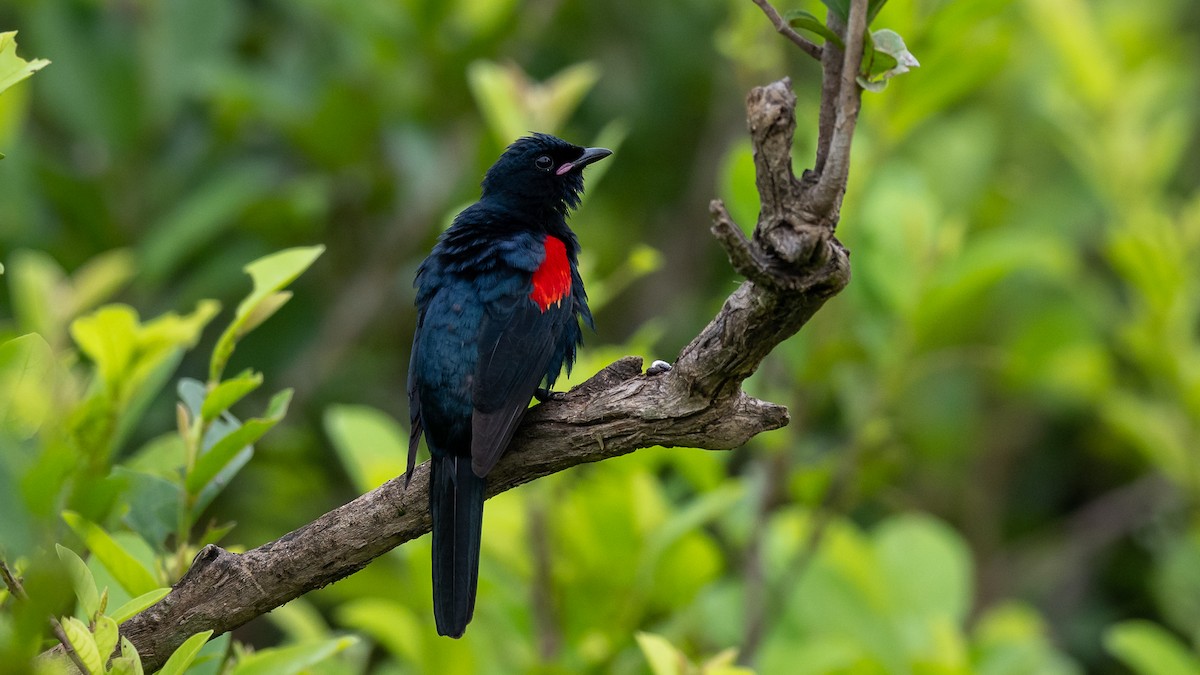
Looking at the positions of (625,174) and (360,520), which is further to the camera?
(625,174)

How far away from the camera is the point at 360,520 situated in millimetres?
2322

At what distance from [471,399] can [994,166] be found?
477 centimetres

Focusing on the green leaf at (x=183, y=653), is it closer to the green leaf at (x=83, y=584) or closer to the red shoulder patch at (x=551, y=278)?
the green leaf at (x=83, y=584)

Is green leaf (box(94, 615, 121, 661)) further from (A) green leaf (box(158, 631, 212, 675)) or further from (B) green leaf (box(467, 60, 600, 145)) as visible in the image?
(B) green leaf (box(467, 60, 600, 145))

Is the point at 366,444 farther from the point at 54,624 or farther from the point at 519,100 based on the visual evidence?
the point at 54,624

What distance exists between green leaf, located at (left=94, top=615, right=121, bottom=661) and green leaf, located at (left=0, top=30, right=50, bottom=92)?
893mm

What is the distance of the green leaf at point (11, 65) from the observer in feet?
6.84

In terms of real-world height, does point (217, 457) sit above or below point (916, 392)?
below

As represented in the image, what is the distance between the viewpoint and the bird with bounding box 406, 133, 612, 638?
264 centimetres

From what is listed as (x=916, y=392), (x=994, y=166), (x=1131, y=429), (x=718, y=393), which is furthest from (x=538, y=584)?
(x=994, y=166)

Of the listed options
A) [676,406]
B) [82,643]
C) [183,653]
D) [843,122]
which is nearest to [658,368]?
[676,406]

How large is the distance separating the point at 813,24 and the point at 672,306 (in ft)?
15.0

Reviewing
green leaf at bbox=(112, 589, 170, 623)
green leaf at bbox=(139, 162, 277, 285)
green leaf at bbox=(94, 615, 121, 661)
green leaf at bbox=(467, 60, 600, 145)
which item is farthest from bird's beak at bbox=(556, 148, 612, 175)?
green leaf at bbox=(94, 615, 121, 661)

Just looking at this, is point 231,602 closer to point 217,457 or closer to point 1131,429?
point 217,457
